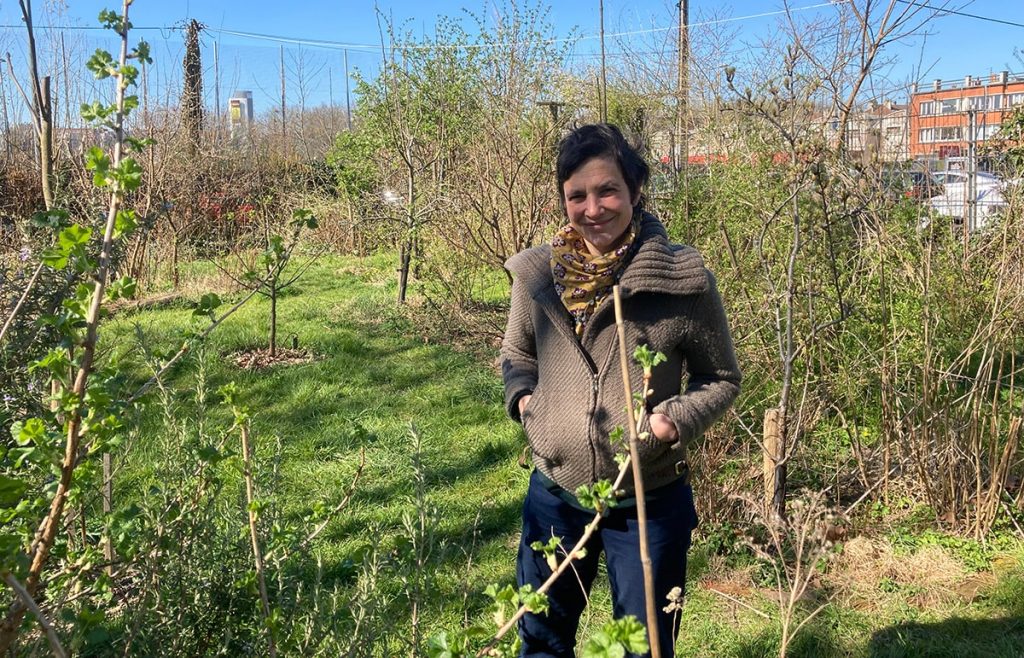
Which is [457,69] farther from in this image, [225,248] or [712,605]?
[712,605]

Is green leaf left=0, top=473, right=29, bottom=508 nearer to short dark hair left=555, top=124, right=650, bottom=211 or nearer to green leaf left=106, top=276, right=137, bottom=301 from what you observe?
green leaf left=106, top=276, right=137, bottom=301

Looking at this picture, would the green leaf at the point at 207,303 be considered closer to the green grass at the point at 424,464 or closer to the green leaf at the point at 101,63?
the green grass at the point at 424,464

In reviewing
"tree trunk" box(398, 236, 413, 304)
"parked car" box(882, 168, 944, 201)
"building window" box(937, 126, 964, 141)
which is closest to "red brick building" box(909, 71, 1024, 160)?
"building window" box(937, 126, 964, 141)

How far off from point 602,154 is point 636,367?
51cm

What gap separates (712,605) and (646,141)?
4.73m

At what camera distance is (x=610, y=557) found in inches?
78.5

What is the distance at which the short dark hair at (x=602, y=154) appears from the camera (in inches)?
76.0

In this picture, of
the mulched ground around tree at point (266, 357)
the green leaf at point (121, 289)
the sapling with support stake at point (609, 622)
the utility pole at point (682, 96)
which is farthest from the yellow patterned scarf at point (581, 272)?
the mulched ground around tree at point (266, 357)

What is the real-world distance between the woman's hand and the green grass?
0.55 meters

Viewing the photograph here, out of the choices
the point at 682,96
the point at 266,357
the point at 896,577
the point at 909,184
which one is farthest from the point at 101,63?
the point at 682,96

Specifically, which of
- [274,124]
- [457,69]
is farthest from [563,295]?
[274,124]

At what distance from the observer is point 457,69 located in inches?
363

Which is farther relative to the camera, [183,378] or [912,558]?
[183,378]

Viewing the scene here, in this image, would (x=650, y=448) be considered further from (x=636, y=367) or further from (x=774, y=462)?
(x=774, y=462)
